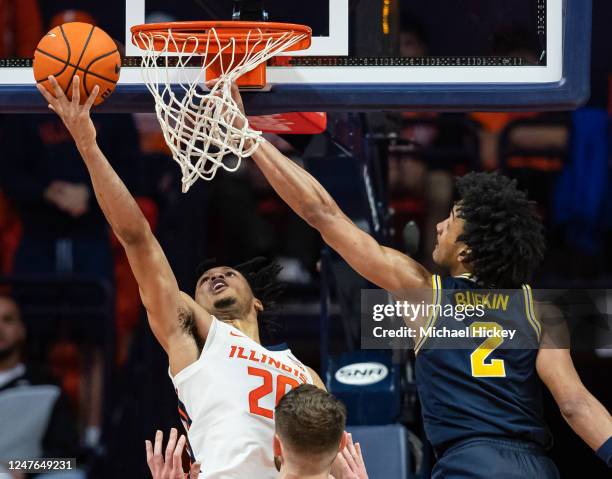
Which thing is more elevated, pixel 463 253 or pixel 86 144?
pixel 86 144

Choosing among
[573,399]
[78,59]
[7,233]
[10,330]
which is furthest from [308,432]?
[7,233]

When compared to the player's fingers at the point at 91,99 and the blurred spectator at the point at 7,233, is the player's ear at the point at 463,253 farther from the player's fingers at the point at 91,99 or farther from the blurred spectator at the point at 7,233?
the blurred spectator at the point at 7,233

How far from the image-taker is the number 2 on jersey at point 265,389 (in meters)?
4.11

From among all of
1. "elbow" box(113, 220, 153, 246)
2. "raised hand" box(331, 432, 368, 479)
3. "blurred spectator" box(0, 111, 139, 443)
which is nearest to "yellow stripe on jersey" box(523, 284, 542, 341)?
"raised hand" box(331, 432, 368, 479)

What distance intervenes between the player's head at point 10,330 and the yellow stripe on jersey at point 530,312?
2.90m

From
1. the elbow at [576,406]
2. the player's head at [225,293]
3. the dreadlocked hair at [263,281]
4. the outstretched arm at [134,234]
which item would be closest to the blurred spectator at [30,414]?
the dreadlocked hair at [263,281]

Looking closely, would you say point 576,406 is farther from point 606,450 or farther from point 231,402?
point 231,402

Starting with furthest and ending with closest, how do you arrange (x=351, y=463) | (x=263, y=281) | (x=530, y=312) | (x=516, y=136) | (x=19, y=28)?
(x=516, y=136)
(x=19, y=28)
(x=263, y=281)
(x=530, y=312)
(x=351, y=463)

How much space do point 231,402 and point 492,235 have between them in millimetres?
1026

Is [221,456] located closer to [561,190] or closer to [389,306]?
[389,306]

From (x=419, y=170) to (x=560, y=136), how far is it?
838mm

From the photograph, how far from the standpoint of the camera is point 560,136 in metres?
7.12

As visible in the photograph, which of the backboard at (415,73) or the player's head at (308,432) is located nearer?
the player's head at (308,432)

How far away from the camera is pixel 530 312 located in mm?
4023
